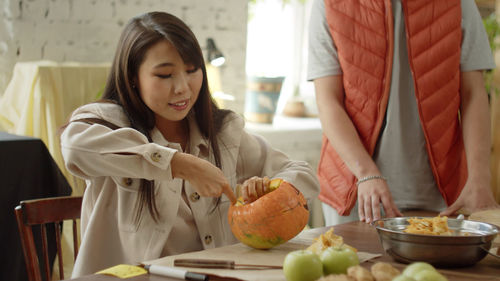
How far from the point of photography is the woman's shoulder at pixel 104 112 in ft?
5.07

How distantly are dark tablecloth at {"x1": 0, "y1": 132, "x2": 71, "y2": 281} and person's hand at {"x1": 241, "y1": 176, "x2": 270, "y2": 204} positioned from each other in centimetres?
134

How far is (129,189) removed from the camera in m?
1.56

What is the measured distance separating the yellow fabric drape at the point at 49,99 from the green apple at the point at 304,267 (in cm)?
188

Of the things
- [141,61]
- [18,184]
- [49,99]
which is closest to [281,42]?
[49,99]

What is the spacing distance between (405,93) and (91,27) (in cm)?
200

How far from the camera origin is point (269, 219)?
1341mm

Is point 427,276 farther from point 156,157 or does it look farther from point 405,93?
point 405,93

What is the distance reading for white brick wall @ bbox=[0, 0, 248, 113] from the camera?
299 centimetres

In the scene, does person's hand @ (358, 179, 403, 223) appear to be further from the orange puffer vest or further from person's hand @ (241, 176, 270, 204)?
person's hand @ (241, 176, 270, 204)

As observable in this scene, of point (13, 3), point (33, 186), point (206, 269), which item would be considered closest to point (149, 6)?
point (13, 3)

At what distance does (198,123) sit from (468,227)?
0.78 m

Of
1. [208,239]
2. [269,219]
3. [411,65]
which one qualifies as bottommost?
[208,239]

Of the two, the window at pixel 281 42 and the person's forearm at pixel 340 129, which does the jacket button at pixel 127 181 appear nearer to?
the person's forearm at pixel 340 129

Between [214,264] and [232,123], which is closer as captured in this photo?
[214,264]
